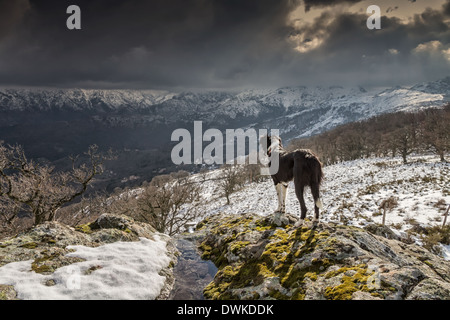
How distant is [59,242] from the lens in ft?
20.9

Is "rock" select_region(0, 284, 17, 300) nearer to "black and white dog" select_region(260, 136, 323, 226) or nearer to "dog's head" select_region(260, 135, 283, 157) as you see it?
"black and white dog" select_region(260, 136, 323, 226)

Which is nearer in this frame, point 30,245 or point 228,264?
point 30,245

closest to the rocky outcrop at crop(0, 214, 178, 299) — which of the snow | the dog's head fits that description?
the snow

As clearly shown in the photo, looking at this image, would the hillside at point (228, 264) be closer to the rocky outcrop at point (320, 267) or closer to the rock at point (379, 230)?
the rocky outcrop at point (320, 267)

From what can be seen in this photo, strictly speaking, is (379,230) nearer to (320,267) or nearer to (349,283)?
(320,267)

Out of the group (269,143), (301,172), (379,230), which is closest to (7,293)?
(301,172)

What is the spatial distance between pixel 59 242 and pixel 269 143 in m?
8.11

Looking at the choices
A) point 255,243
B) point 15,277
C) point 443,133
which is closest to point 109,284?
point 15,277

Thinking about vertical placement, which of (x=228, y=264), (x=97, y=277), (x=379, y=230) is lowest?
(x=379, y=230)

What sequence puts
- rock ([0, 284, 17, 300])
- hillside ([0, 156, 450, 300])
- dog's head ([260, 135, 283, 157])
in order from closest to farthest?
rock ([0, 284, 17, 300])
hillside ([0, 156, 450, 300])
dog's head ([260, 135, 283, 157])

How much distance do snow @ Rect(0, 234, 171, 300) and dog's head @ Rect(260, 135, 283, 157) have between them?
5776 mm

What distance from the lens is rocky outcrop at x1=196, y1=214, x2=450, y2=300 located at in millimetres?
3971
